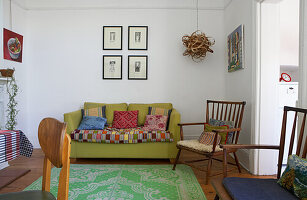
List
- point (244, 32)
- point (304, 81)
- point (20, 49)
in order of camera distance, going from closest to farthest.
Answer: point (304, 81) < point (244, 32) < point (20, 49)

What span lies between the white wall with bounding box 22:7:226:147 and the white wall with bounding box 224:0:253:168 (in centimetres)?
52

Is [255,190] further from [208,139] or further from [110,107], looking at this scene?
[110,107]

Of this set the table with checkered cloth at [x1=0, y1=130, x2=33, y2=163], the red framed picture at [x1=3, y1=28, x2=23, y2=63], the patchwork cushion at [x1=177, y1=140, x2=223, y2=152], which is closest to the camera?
the table with checkered cloth at [x1=0, y1=130, x2=33, y2=163]

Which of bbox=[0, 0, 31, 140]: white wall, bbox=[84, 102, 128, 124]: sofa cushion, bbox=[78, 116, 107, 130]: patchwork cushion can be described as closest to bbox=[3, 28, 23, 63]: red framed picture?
bbox=[0, 0, 31, 140]: white wall

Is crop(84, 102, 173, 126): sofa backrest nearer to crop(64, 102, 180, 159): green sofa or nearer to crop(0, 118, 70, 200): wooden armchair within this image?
crop(64, 102, 180, 159): green sofa

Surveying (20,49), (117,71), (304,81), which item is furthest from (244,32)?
(20,49)

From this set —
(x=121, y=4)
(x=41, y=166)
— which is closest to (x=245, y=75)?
(x=121, y=4)

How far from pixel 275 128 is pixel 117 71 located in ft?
9.04

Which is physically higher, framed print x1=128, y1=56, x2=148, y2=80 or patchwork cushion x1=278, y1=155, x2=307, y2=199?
framed print x1=128, y1=56, x2=148, y2=80

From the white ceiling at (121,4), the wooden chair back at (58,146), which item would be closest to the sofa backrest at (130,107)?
the white ceiling at (121,4)

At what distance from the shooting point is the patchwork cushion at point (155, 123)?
3.54m

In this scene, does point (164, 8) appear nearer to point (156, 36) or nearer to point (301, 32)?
point (156, 36)

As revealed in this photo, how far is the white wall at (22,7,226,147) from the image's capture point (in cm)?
427

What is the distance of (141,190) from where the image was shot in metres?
2.40
